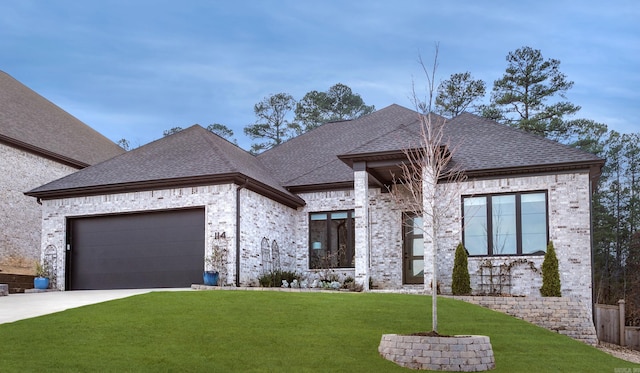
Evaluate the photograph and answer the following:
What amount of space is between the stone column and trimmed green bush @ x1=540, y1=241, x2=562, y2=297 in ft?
15.3

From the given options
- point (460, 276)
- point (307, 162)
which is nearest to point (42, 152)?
point (307, 162)

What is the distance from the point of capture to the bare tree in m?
11.8

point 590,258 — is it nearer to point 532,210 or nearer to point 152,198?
point 532,210

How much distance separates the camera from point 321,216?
75.7 feet

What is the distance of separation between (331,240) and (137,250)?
20.0 ft

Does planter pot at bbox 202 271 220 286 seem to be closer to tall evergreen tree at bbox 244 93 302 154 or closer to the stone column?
the stone column

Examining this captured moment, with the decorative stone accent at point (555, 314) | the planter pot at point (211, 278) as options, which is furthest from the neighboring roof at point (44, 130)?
the decorative stone accent at point (555, 314)

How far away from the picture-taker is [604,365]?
1135 centimetres

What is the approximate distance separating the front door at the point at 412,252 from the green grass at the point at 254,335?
18.9 ft

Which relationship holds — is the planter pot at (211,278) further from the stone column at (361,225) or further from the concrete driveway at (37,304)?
the stone column at (361,225)

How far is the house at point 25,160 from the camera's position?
24.0 meters

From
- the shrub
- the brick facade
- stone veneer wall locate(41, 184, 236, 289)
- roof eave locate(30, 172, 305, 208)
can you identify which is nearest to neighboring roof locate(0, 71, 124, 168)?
roof eave locate(30, 172, 305, 208)

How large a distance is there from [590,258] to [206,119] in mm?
36005

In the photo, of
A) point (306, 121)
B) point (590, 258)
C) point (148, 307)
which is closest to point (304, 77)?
point (306, 121)
